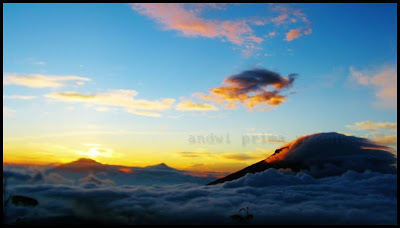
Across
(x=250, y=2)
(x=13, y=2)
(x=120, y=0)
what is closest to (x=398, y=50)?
(x=250, y=2)

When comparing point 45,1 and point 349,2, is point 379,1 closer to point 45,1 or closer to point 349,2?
point 349,2

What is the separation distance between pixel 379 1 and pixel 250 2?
23015 mm

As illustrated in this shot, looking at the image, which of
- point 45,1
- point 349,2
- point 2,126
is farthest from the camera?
point 2,126

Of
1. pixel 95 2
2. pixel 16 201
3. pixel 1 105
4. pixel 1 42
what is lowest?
pixel 16 201

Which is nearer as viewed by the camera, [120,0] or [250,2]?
[120,0]

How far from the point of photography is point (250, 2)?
59844 mm

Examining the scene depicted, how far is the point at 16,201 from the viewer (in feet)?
253

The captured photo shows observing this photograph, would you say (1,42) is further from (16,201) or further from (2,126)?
(16,201)

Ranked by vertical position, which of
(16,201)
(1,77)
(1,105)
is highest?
(1,77)

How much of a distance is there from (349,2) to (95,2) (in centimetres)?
Result: 4270

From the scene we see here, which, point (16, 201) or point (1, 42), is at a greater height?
point (1, 42)

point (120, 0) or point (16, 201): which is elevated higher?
point (120, 0)

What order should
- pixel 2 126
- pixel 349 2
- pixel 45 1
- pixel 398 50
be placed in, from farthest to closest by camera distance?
pixel 398 50 → pixel 2 126 → pixel 349 2 → pixel 45 1

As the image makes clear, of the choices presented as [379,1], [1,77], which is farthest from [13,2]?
[379,1]
